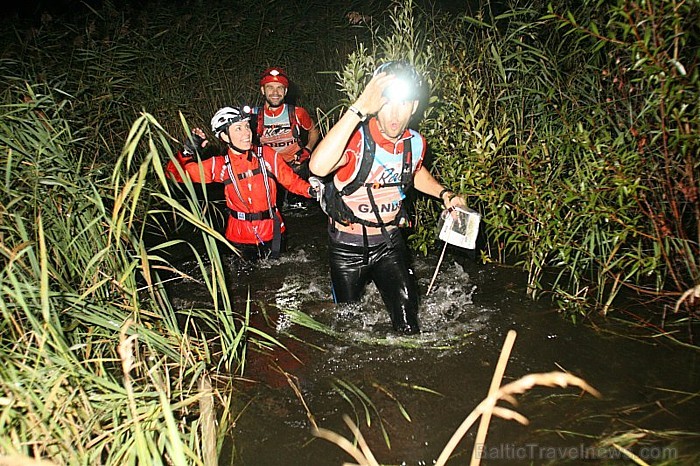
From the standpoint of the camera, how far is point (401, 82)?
133 inches

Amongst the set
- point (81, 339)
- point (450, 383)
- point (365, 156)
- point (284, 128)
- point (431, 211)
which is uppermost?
point (284, 128)

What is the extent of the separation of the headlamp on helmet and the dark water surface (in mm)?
1684

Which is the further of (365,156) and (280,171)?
(280,171)

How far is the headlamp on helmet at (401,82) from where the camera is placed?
10.9ft

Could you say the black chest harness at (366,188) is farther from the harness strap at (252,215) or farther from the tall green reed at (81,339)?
the harness strap at (252,215)

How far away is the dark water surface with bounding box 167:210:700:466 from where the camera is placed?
295 centimetres

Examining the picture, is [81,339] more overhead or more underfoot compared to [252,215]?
more underfoot

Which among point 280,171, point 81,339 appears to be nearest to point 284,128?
point 280,171

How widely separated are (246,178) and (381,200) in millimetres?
1903

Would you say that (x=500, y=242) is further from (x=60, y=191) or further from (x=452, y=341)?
(x=60, y=191)

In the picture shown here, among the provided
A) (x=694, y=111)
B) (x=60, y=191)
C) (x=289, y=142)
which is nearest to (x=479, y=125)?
(x=694, y=111)

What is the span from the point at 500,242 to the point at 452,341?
1.72 meters

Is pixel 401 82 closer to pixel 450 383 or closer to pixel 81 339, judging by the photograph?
Answer: pixel 450 383

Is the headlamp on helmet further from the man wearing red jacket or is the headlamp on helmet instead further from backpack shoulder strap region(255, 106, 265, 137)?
backpack shoulder strap region(255, 106, 265, 137)
